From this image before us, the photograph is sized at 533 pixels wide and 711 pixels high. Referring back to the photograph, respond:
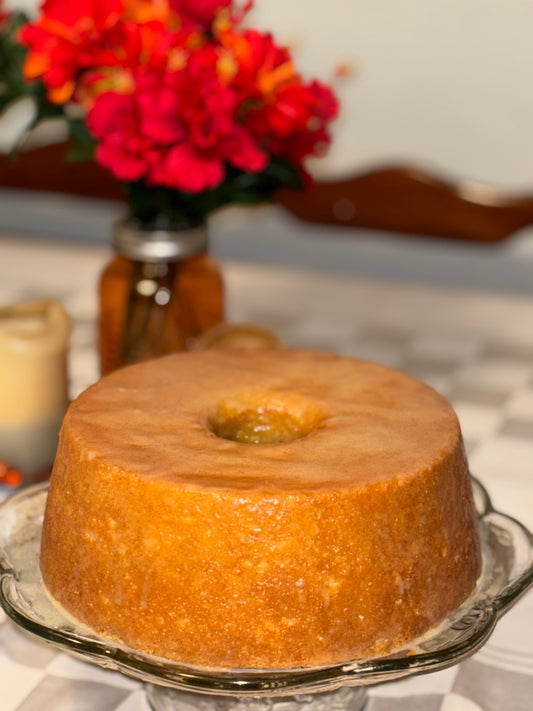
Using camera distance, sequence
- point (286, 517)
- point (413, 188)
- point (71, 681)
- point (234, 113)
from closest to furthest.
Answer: point (286, 517), point (71, 681), point (234, 113), point (413, 188)

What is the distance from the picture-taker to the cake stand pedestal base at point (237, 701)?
659 mm

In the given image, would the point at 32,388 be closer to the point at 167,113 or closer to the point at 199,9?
the point at 167,113

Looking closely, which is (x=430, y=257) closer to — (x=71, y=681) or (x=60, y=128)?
(x=60, y=128)

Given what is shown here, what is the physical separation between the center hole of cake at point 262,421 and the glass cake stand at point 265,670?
15cm

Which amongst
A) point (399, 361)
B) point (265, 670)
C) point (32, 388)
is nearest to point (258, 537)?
point (265, 670)

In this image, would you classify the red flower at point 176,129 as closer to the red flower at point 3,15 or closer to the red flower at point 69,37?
the red flower at point 69,37

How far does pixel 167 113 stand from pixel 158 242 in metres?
0.13

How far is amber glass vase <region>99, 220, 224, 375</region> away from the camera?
94cm

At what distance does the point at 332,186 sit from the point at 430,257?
1.37 ft

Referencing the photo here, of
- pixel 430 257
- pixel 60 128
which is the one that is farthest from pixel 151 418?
pixel 60 128

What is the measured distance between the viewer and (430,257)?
6.88 ft

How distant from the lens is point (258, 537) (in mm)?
561

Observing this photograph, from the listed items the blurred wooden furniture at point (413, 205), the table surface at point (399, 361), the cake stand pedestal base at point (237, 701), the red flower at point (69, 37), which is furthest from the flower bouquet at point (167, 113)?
the blurred wooden furniture at point (413, 205)

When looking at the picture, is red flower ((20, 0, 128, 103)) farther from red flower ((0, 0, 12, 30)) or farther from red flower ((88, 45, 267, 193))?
red flower ((0, 0, 12, 30))
